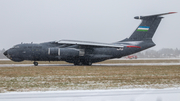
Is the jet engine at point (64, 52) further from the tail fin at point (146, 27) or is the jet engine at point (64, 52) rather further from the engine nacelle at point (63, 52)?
the tail fin at point (146, 27)

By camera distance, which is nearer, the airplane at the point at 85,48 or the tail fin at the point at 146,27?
the airplane at the point at 85,48

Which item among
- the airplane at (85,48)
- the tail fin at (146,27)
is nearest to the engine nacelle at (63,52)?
the airplane at (85,48)

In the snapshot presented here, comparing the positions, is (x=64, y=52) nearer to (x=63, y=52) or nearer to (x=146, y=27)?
(x=63, y=52)

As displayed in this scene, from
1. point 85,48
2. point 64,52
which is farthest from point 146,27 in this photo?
point 64,52

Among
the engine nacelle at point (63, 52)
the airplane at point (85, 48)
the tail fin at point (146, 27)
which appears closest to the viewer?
the engine nacelle at point (63, 52)

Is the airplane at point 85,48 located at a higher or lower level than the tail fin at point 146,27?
lower

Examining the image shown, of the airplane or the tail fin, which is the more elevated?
the tail fin

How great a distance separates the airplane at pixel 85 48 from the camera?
72.1ft

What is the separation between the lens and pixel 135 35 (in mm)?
22984

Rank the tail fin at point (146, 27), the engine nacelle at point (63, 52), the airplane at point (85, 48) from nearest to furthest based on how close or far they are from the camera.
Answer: the engine nacelle at point (63, 52), the airplane at point (85, 48), the tail fin at point (146, 27)

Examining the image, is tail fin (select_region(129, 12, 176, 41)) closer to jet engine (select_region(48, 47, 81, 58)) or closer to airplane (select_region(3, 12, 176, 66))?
airplane (select_region(3, 12, 176, 66))

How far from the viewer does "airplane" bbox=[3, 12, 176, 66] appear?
2197 cm

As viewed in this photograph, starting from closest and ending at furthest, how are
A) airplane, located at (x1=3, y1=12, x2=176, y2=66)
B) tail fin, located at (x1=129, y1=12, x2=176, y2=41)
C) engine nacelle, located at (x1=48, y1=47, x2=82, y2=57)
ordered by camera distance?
engine nacelle, located at (x1=48, y1=47, x2=82, y2=57), airplane, located at (x1=3, y1=12, x2=176, y2=66), tail fin, located at (x1=129, y1=12, x2=176, y2=41)

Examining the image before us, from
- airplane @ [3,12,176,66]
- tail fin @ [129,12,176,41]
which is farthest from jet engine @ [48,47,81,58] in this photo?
tail fin @ [129,12,176,41]
